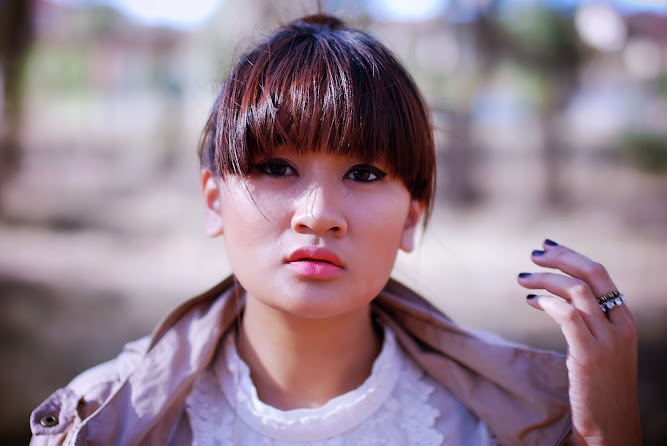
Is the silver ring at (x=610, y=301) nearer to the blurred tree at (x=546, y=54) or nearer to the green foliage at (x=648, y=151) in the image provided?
the blurred tree at (x=546, y=54)

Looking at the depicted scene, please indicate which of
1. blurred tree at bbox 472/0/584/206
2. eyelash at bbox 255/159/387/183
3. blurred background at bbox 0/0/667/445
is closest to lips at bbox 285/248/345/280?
eyelash at bbox 255/159/387/183

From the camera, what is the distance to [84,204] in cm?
764

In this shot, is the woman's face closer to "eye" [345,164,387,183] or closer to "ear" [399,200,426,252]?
"eye" [345,164,387,183]

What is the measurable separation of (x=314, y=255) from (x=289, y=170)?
0.22 meters

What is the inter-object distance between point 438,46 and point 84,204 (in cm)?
560

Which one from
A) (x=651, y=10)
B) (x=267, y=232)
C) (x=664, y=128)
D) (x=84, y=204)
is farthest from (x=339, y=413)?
(x=651, y=10)

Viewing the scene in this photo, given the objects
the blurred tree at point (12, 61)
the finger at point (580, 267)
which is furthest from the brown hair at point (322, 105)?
the blurred tree at point (12, 61)

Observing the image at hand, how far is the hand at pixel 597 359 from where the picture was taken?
122cm

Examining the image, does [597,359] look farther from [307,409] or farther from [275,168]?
[275,168]

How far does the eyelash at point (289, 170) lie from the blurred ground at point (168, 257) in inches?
23.0

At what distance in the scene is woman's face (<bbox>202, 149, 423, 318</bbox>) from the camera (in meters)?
1.24

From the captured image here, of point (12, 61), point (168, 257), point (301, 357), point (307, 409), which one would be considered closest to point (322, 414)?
A: point (307, 409)

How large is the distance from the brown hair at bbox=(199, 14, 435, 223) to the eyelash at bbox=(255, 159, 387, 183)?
0.03 metres

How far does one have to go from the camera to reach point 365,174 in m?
1.35
